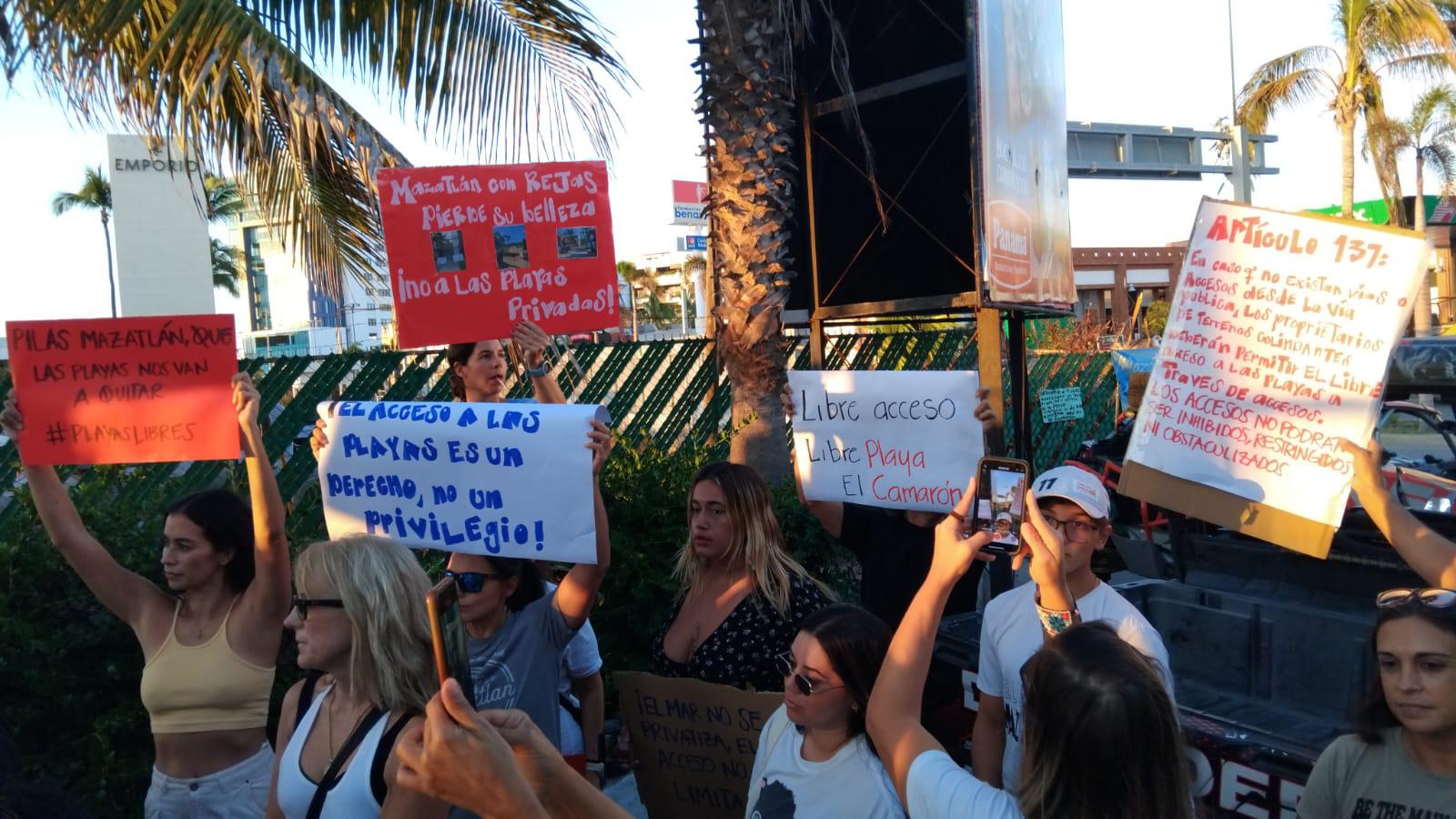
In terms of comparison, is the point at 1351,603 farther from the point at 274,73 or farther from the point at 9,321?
the point at 274,73

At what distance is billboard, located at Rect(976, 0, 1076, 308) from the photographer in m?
5.78

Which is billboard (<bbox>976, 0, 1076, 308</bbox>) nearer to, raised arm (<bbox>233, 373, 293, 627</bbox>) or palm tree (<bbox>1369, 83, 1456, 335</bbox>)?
raised arm (<bbox>233, 373, 293, 627</bbox>)

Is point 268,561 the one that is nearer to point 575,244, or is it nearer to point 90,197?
point 575,244

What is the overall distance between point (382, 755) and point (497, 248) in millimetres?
2731

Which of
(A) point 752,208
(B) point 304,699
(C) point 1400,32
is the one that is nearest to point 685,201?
(C) point 1400,32

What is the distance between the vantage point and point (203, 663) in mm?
3092

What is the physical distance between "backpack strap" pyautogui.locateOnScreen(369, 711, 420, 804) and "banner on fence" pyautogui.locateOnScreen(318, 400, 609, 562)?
1.02 meters

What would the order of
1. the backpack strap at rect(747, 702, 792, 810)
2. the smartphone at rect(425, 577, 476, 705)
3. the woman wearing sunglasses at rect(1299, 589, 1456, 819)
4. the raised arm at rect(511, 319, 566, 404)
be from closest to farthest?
the smartphone at rect(425, 577, 476, 705), the woman wearing sunglasses at rect(1299, 589, 1456, 819), the backpack strap at rect(747, 702, 792, 810), the raised arm at rect(511, 319, 566, 404)

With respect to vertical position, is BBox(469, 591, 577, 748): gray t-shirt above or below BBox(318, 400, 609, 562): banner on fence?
below

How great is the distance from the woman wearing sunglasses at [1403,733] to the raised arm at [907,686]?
96 centimetres

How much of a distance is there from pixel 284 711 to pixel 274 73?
14.9ft

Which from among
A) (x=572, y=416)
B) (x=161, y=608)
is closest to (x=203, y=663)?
(x=161, y=608)

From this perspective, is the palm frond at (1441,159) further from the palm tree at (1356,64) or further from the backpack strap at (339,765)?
the backpack strap at (339,765)

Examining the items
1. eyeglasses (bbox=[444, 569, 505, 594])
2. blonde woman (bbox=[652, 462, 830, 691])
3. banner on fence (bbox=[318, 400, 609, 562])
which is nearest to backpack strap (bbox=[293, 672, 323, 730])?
eyeglasses (bbox=[444, 569, 505, 594])
